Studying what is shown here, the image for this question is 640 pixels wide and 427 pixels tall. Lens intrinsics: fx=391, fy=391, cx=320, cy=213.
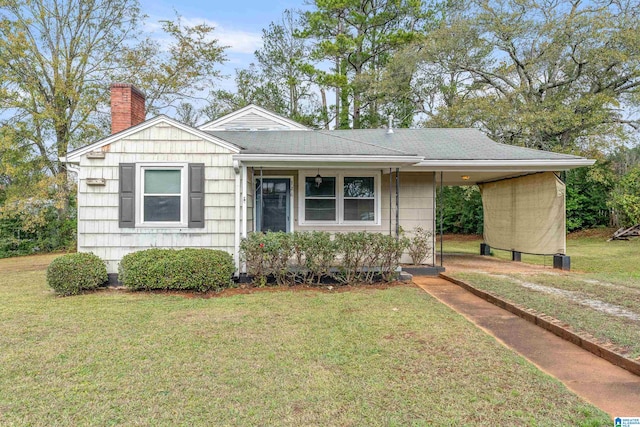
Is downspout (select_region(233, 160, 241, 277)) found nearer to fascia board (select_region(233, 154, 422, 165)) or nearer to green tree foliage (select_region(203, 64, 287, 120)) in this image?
fascia board (select_region(233, 154, 422, 165))

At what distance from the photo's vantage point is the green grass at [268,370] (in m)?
2.75

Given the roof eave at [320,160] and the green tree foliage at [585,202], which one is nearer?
the roof eave at [320,160]

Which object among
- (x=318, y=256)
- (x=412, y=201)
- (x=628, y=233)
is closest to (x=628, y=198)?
(x=628, y=233)

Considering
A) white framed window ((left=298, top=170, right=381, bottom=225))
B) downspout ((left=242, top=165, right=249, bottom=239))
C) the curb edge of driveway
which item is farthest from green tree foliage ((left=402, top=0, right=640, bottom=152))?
downspout ((left=242, top=165, right=249, bottom=239))

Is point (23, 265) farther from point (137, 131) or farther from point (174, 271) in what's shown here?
point (174, 271)

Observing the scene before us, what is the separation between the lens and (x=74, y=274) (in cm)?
691

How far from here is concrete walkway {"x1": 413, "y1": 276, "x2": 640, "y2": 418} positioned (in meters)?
2.98

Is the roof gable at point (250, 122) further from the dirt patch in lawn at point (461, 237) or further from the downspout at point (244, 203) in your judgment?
the dirt patch in lawn at point (461, 237)

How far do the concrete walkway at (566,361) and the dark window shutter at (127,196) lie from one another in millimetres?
5980

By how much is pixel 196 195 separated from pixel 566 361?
20.8 feet

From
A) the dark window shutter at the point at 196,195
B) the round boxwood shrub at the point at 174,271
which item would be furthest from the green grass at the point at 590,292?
the dark window shutter at the point at 196,195

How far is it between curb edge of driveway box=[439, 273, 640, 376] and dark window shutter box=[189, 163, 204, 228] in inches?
208

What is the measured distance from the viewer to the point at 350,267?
301 inches

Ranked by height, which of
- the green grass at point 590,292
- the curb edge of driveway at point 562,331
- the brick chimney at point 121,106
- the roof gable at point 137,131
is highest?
the brick chimney at point 121,106
